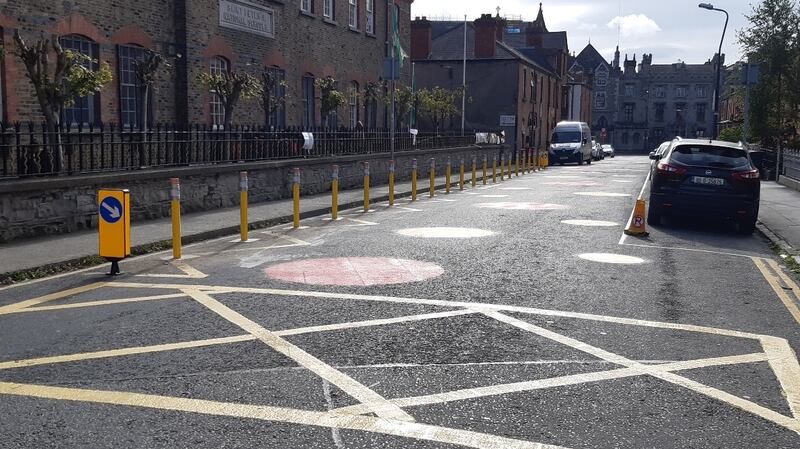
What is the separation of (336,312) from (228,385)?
2161mm

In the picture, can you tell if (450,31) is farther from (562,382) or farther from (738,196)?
(562,382)

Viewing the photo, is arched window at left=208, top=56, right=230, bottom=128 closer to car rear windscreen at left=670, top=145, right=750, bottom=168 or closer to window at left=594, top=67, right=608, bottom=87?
car rear windscreen at left=670, top=145, right=750, bottom=168

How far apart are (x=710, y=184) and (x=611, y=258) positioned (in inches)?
167

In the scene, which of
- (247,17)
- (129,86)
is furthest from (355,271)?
(247,17)

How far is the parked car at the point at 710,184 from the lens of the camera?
13.4m

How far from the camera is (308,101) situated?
2897 centimetres

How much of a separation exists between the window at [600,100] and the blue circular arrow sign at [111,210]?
113583 millimetres

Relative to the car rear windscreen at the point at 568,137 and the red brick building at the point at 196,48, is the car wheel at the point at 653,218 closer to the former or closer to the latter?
the red brick building at the point at 196,48

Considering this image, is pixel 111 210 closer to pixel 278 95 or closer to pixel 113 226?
pixel 113 226

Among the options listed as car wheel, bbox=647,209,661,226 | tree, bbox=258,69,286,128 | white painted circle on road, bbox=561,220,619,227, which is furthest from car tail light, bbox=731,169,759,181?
tree, bbox=258,69,286,128

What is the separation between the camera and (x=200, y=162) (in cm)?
1562

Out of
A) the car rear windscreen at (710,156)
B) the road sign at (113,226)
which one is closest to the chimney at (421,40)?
the car rear windscreen at (710,156)

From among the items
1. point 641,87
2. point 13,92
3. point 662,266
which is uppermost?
point 641,87

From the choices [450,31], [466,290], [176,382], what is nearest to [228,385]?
[176,382]
